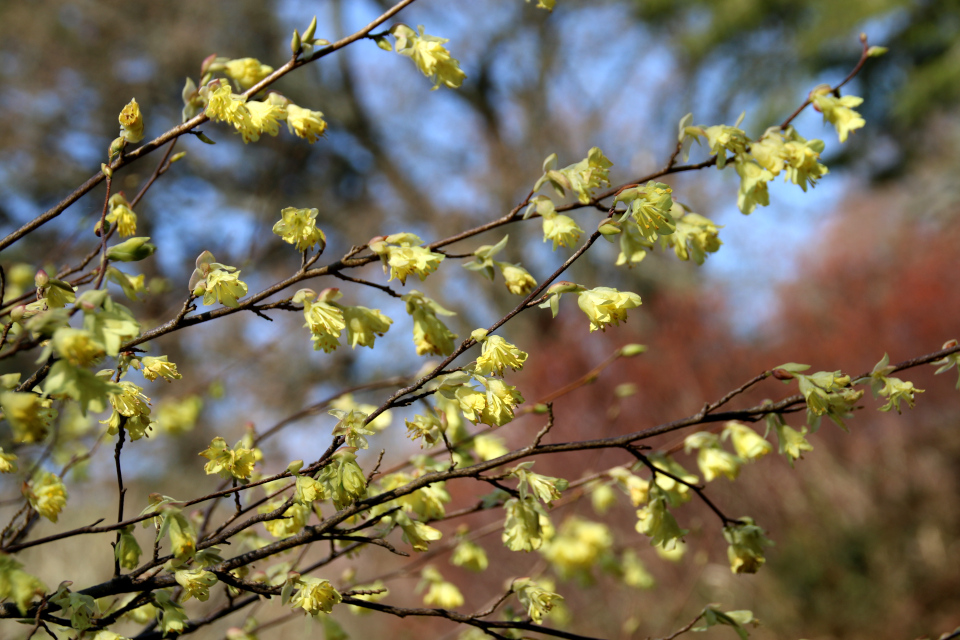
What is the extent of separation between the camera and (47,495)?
0.97 metres

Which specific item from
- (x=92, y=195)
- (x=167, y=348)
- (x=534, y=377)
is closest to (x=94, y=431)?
(x=92, y=195)

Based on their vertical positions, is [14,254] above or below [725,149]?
above

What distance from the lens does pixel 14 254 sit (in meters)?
4.45

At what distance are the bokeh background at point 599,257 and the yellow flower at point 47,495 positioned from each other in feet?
3.82

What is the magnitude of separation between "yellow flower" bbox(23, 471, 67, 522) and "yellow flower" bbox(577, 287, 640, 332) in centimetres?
86

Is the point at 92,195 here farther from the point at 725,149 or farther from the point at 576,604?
the point at 576,604

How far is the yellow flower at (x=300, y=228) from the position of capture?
1088mm

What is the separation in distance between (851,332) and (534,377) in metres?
3.82

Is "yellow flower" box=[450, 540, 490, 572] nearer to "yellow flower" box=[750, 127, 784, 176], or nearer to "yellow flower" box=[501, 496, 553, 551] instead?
"yellow flower" box=[501, 496, 553, 551]

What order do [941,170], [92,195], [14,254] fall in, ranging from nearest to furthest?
1. [92,195]
2. [14,254]
3. [941,170]

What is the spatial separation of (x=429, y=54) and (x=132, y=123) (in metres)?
0.54

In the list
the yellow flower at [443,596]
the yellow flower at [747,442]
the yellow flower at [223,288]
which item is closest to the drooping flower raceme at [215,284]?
the yellow flower at [223,288]

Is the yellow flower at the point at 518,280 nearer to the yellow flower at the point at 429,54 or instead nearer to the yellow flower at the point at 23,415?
the yellow flower at the point at 429,54

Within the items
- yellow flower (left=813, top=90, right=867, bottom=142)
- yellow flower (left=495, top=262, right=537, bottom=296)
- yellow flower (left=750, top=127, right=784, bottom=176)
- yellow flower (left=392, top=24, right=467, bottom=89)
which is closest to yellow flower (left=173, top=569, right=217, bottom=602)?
yellow flower (left=495, top=262, right=537, bottom=296)
